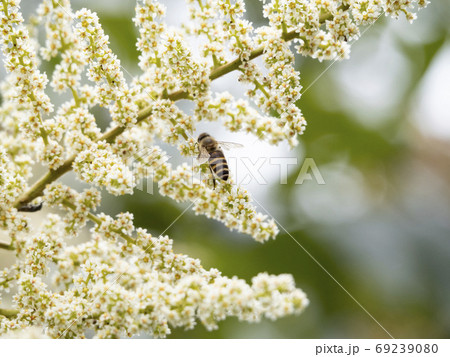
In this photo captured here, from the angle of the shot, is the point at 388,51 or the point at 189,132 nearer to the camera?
the point at 189,132

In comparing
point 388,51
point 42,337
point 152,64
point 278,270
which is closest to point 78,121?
point 152,64

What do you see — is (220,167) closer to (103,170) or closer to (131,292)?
(103,170)

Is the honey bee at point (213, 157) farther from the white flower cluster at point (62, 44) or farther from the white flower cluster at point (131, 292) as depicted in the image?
the white flower cluster at point (62, 44)

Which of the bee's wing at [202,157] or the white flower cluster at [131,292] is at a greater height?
the bee's wing at [202,157]

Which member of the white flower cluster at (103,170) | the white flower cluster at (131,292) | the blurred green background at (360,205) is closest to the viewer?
the white flower cluster at (131,292)

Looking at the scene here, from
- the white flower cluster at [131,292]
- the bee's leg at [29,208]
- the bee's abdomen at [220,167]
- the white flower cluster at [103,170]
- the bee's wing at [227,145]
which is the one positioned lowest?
the white flower cluster at [131,292]

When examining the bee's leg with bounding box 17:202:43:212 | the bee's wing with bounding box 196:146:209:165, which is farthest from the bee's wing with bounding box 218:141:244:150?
the bee's leg with bounding box 17:202:43:212

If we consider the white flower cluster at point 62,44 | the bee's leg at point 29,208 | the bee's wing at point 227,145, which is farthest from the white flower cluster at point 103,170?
the bee's wing at point 227,145

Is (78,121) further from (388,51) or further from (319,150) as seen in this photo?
(388,51)
